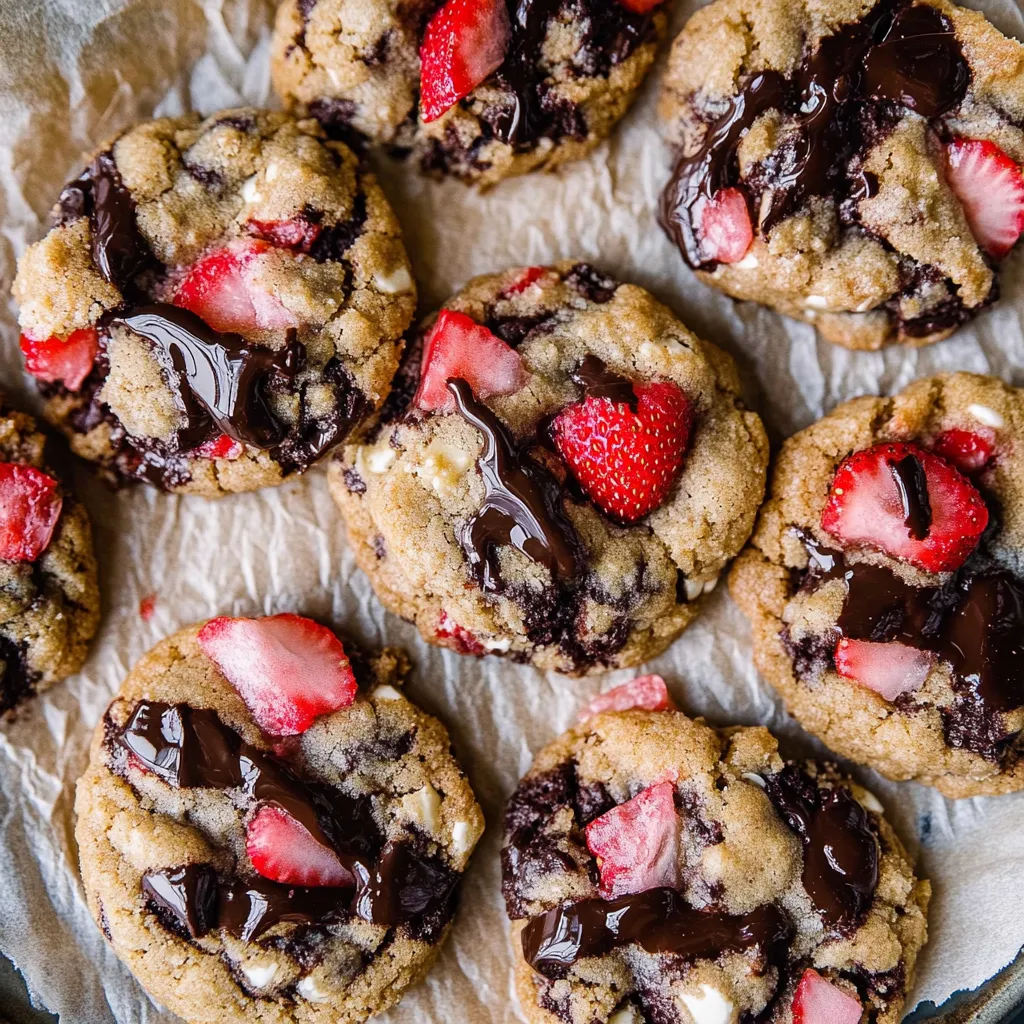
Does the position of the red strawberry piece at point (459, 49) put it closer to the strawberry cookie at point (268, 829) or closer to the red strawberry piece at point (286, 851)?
the strawberry cookie at point (268, 829)

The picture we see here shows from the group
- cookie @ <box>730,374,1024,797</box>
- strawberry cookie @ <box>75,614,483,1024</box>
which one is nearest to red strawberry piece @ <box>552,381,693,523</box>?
cookie @ <box>730,374,1024,797</box>

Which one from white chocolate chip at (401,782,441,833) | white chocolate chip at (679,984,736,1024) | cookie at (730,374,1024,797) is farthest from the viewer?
white chocolate chip at (401,782,441,833)

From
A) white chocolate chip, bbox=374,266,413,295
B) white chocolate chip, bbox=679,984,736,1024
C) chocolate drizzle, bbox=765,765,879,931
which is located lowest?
white chocolate chip, bbox=679,984,736,1024

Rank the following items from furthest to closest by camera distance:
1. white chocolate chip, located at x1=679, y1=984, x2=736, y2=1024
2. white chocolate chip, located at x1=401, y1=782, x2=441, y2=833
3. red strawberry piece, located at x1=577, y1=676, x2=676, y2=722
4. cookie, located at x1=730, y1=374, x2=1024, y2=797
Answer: red strawberry piece, located at x1=577, y1=676, x2=676, y2=722, white chocolate chip, located at x1=401, y1=782, x2=441, y2=833, cookie, located at x1=730, y1=374, x2=1024, y2=797, white chocolate chip, located at x1=679, y1=984, x2=736, y2=1024

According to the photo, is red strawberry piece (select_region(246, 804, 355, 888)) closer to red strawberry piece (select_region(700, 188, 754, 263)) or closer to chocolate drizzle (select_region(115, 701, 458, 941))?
chocolate drizzle (select_region(115, 701, 458, 941))

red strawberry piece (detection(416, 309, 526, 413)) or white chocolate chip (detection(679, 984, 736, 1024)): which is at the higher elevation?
red strawberry piece (detection(416, 309, 526, 413))

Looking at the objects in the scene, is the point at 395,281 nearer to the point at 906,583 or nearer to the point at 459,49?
the point at 459,49

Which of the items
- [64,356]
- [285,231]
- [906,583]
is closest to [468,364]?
[285,231]
